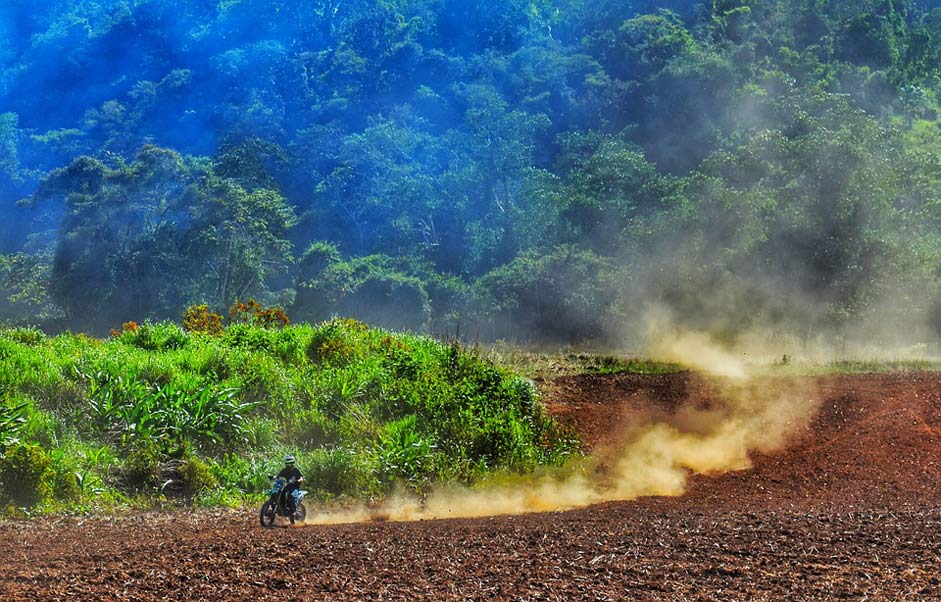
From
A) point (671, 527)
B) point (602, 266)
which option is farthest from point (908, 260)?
point (671, 527)

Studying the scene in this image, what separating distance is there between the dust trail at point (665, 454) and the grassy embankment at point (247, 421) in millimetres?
457

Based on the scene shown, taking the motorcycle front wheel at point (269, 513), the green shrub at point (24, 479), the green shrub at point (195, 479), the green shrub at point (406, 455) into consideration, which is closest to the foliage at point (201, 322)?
the green shrub at point (406, 455)

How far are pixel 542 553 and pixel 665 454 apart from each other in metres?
5.68

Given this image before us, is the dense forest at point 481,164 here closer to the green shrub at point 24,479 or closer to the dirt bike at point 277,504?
the dirt bike at point 277,504

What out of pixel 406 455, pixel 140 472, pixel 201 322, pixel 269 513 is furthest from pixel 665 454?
pixel 201 322

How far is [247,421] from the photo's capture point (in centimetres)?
1146

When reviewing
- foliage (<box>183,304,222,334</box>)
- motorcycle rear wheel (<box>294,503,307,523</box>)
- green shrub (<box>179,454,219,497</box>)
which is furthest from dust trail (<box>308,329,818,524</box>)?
foliage (<box>183,304,222,334</box>)

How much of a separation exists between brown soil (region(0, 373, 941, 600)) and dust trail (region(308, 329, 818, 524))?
3.72 feet

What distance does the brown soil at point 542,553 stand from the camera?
217 inches

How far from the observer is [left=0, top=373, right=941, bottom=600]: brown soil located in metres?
5.50

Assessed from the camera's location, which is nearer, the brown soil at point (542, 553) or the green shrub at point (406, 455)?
the brown soil at point (542, 553)

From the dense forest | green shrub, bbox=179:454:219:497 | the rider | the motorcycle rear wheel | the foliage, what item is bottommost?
the motorcycle rear wheel

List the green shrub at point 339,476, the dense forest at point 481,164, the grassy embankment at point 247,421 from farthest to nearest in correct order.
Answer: the dense forest at point 481,164 → the green shrub at point 339,476 → the grassy embankment at point 247,421

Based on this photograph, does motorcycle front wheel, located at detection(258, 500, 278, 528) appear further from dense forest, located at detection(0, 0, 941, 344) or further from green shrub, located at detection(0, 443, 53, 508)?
dense forest, located at detection(0, 0, 941, 344)
